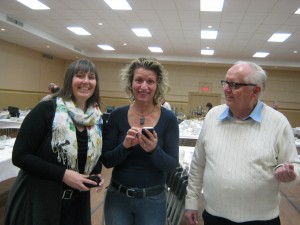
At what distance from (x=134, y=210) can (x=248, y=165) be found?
28.2 inches

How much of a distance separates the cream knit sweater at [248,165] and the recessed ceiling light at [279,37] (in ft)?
30.2

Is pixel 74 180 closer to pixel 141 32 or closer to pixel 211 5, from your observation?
pixel 211 5

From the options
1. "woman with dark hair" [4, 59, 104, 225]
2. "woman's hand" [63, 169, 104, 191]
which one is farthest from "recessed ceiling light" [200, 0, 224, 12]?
"woman's hand" [63, 169, 104, 191]

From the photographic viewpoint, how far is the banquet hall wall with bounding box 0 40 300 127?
13.4 meters

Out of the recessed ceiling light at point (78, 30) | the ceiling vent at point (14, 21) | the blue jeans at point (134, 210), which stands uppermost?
the recessed ceiling light at point (78, 30)

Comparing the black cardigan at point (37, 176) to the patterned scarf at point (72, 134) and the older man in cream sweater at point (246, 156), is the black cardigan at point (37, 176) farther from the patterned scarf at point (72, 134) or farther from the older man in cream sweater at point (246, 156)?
the older man in cream sweater at point (246, 156)

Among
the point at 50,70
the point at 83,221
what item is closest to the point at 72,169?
the point at 83,221

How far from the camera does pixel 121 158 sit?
64.9 inches

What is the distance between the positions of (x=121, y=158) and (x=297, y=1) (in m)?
6.98

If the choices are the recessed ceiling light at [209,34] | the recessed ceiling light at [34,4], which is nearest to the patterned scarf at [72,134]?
the recessed ceiling light at [34,4]

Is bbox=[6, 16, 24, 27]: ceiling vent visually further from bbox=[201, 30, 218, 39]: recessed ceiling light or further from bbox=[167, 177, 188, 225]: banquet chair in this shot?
bbox=[167, 177, 188, 225]: banquet chair

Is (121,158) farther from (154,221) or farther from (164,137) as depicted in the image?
(154,221)

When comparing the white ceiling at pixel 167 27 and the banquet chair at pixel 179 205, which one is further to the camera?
the white ceiling at pixel 167 27

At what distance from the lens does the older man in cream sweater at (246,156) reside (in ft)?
5.32
